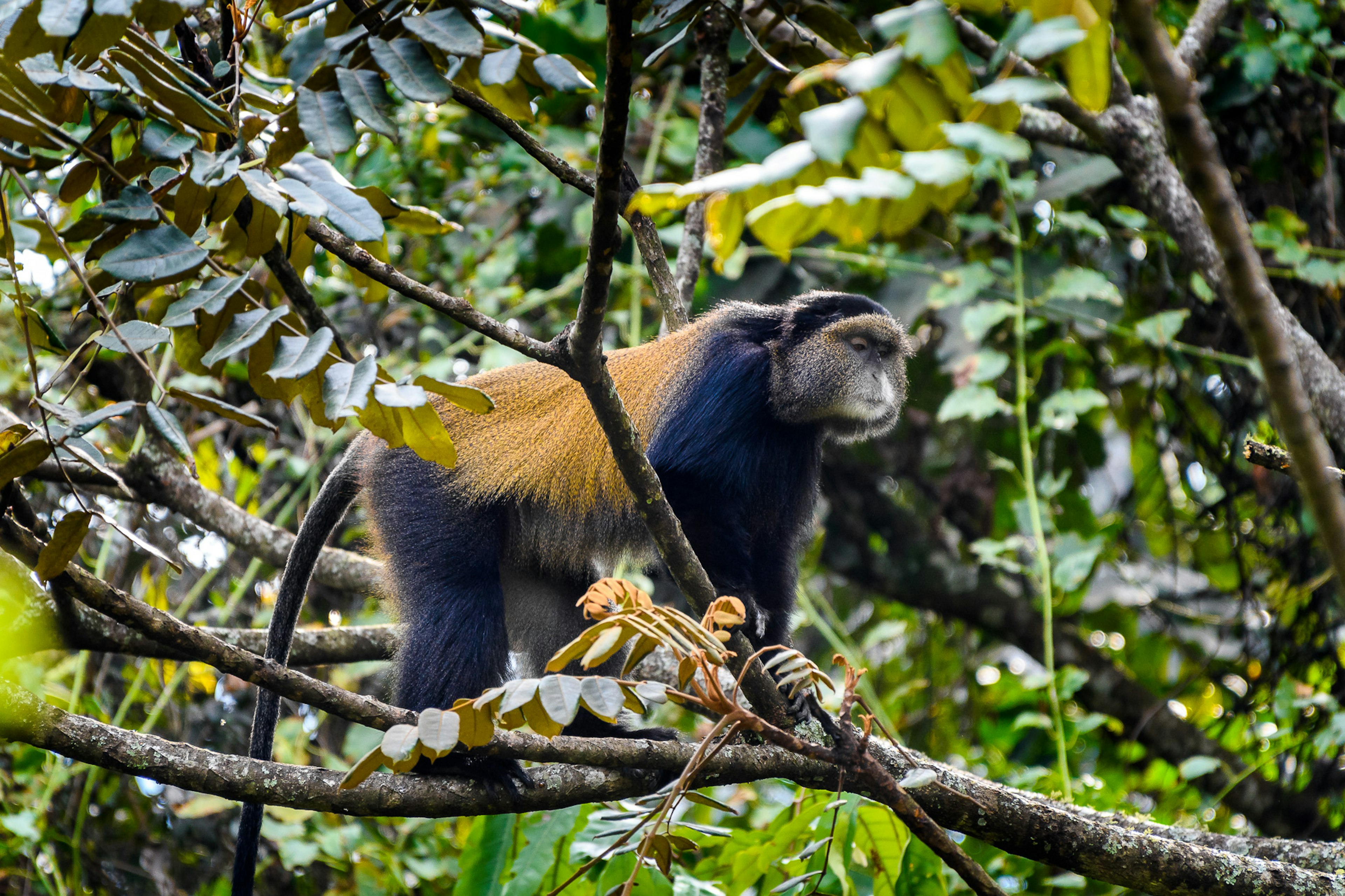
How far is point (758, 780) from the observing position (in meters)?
2.84

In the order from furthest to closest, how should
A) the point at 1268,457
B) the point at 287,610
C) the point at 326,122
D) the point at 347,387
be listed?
1. the point at 287,610
2. the point at 1268,457
3. the point at 326,122
4. the point at 347,387

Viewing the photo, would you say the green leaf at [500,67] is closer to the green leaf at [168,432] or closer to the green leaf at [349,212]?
the green leaf at [349,212]

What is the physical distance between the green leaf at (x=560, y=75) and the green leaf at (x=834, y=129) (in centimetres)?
105

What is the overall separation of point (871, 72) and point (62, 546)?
184cm

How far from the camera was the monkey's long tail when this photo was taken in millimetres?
2971

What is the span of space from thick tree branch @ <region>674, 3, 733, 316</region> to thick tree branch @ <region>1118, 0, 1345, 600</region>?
285 centimetres

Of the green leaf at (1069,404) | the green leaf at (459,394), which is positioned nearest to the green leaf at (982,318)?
the green leaf at (1069,404)

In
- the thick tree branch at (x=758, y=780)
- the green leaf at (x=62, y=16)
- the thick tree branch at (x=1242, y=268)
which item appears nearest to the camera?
the thick tree branch at (x=1242, y=268)

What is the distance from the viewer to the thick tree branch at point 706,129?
156 inches

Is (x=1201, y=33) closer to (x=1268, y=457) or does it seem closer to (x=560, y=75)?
(x=1268, y=457)

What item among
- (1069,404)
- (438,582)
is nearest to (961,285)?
(1069,404)

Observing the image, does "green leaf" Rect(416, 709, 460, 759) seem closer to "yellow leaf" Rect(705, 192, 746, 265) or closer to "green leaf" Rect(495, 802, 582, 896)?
"green leaf" Rect(495, 802, 582, 896)

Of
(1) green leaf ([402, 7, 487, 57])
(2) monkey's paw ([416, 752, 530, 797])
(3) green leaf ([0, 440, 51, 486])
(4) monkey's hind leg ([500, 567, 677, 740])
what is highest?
(1) green leaf ([402, 7, 487, 57])

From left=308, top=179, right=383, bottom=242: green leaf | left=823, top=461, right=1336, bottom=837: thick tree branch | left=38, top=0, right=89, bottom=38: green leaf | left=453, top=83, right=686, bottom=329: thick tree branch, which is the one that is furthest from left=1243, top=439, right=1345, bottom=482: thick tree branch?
left=823, top=461, right=1336, bottom=837: thick tree branch
